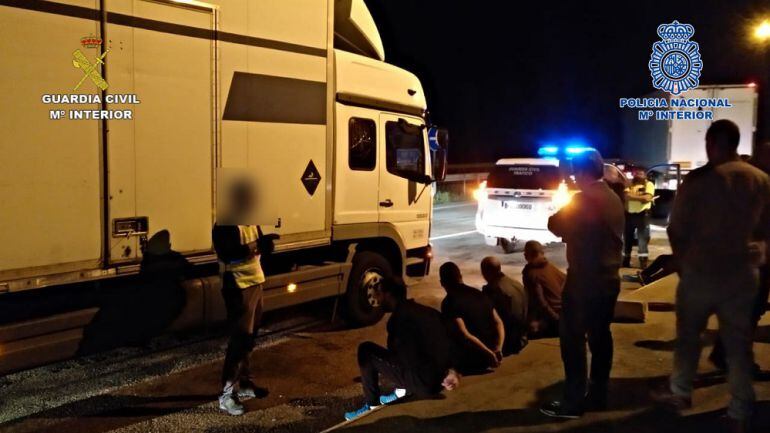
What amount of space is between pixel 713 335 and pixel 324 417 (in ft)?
11.9

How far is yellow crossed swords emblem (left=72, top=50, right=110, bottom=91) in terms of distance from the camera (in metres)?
5.36

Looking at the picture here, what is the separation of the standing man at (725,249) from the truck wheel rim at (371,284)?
4.59 meters

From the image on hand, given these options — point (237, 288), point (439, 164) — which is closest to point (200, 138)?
point (237, 288)

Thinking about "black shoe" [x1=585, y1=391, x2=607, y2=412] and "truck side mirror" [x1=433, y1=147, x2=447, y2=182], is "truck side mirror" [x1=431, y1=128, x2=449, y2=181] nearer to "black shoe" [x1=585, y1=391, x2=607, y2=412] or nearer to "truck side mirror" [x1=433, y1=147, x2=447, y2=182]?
"truck side mirror" [x1=433, y1=147, x2=447, y2=182]

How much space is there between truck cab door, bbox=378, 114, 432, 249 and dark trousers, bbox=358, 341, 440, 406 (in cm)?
364

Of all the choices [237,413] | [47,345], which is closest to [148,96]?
[47,345]

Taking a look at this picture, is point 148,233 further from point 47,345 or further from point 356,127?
point 356,127

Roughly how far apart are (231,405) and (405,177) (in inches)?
164

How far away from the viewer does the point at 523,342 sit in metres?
6.41

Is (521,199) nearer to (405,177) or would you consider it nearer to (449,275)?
(405,177)

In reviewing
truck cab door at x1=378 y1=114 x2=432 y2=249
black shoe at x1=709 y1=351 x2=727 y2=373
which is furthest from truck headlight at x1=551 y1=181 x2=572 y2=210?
black shoe at x1=709 y1=351 x2=727 y2=373

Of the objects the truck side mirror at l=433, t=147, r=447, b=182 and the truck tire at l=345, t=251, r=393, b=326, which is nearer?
the truck tire at l=345, t=251, r=393, b=326

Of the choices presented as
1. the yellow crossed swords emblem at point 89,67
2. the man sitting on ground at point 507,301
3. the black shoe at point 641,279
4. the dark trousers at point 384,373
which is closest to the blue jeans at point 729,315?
the dark trousers at point 384,373

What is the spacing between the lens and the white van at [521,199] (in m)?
12.9
